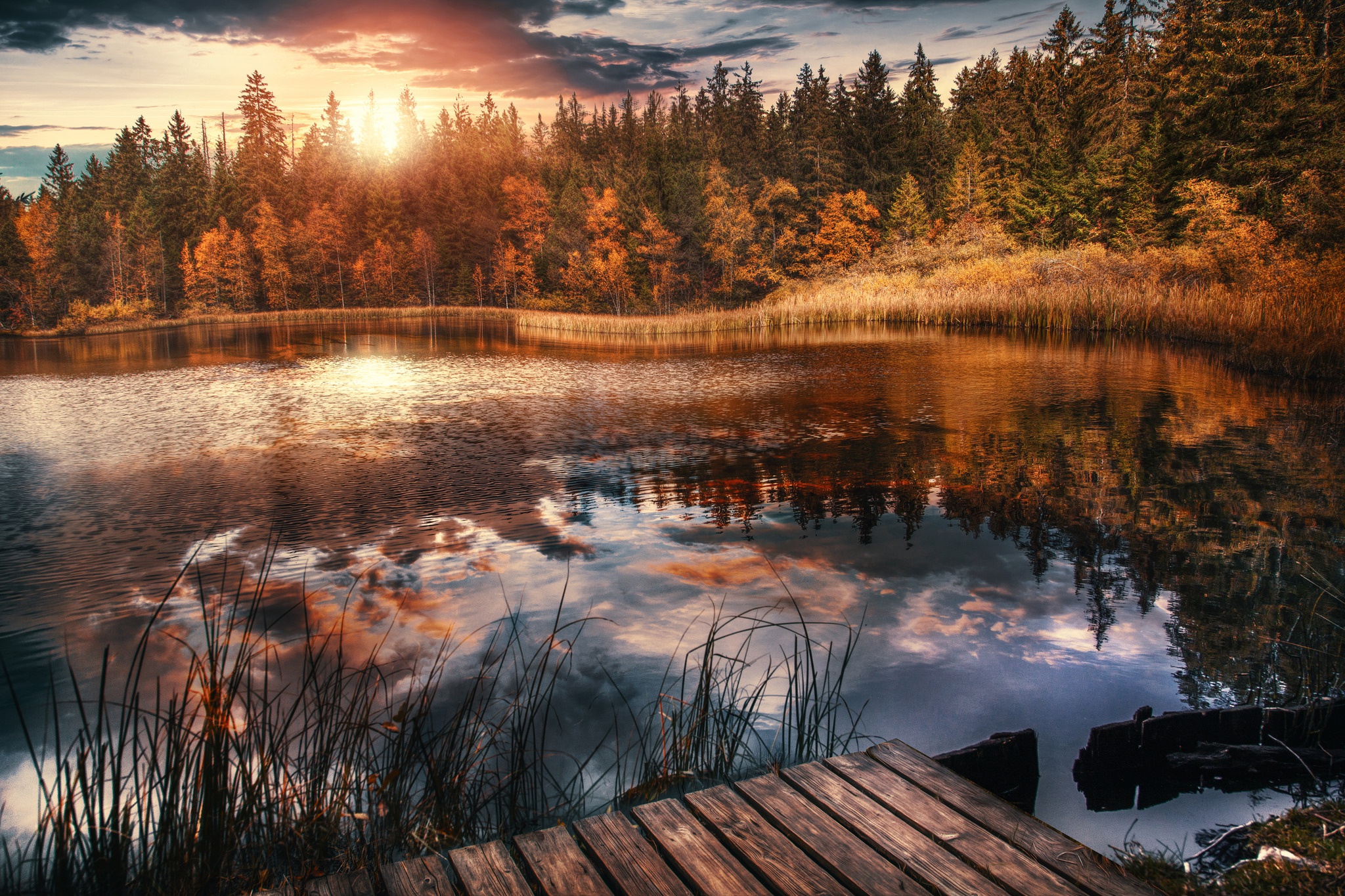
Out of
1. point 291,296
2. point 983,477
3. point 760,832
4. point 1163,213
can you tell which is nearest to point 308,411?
point 983,477

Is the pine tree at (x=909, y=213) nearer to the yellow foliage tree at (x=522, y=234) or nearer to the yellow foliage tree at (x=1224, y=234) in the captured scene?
the yellow foliage tree at (x=1224, y=234)

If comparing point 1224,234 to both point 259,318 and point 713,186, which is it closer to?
point 713,186

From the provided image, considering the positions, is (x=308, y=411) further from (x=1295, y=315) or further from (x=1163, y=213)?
(x=1163, y=213)

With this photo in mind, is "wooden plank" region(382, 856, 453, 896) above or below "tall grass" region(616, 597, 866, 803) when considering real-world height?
above

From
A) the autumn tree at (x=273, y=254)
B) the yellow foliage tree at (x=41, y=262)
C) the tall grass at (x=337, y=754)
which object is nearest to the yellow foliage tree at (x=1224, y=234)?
the tall grass at (x=337, y=754)

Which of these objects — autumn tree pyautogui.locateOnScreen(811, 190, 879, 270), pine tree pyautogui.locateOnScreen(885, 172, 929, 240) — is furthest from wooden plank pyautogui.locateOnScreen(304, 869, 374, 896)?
pine tree pyautogui.locateOnScreen(885, 172, 929, 240)

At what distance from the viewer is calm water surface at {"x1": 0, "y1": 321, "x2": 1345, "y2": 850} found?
468cm

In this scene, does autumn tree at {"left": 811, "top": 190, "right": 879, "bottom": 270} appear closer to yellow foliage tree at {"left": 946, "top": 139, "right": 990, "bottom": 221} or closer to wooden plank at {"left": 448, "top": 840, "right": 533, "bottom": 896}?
yellow foliage tree at {"left": 946, "top": 139, "right": 990, "bottom": 221}

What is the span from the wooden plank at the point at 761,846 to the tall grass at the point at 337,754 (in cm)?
52

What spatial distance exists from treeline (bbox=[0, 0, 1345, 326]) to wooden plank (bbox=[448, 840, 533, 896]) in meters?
31.8

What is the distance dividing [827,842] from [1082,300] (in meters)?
28.6

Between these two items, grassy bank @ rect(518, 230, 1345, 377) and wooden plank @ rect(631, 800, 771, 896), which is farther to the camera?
grassy bank @ rect(518, 230, 1345, 377)

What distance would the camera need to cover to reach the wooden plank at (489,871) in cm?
230

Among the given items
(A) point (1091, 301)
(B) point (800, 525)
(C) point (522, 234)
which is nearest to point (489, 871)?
(B) point (800, 525)
